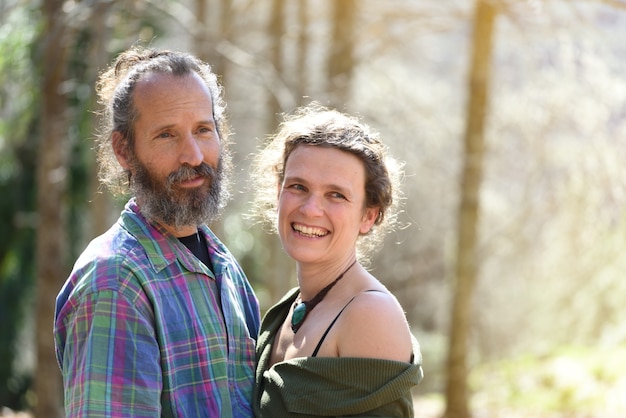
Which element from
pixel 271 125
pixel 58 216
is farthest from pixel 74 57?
pixel 58 216

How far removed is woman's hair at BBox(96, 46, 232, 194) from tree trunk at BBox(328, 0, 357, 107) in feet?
19.3

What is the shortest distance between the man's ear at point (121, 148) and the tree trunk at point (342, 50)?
610cm

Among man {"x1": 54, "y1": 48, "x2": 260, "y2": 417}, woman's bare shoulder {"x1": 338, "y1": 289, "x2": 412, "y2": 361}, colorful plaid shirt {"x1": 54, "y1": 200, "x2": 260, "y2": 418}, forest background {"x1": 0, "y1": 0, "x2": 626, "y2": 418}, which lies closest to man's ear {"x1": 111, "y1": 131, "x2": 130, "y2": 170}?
man {"x1": 54, "y1": 48, "x2": 260, "y2": 417}

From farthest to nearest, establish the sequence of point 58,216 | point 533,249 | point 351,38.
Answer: point 533,249
point 351,38
point 58,216

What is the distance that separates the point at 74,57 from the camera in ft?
30.1

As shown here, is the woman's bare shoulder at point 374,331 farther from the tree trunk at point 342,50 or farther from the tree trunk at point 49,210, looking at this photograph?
the tree trunk at point 342,50

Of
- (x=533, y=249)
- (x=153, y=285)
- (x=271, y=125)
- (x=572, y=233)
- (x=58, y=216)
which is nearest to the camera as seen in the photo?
(x=153, y=285)

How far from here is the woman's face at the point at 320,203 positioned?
2.69m

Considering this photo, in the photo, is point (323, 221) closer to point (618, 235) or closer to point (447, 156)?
point (618, 235)

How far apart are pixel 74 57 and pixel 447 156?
708 cm

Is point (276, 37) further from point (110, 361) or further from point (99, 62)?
point (110, 361)

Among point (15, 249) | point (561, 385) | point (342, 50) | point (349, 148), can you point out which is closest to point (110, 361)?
point (349, 148)

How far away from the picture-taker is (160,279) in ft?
7.99

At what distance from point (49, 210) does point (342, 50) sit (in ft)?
12.6
